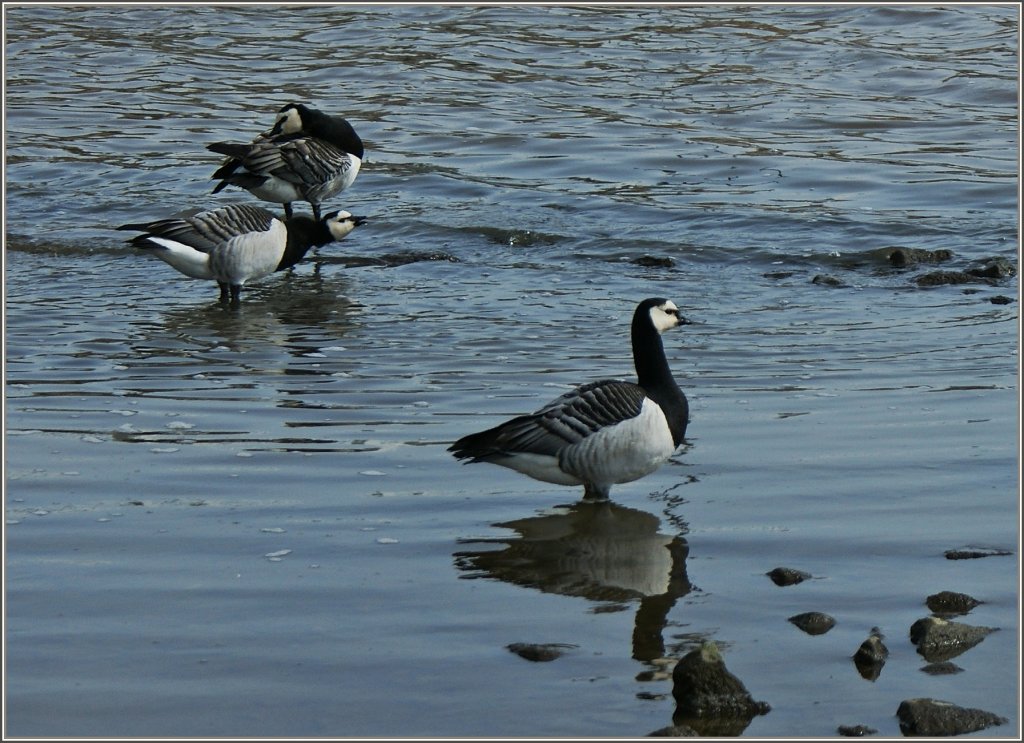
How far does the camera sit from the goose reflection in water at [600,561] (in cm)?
679

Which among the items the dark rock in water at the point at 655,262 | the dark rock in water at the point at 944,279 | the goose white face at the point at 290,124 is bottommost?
the dark rock in water at the point at 655,262

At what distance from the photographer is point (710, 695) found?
5488 mm

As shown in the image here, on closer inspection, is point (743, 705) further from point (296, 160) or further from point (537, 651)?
point (296, 160)

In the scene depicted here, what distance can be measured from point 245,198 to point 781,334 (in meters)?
8.90

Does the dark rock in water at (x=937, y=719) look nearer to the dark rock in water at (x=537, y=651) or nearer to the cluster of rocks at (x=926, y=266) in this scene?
the dark rock in water at (x=537, y=651)

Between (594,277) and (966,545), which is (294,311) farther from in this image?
(966,545)

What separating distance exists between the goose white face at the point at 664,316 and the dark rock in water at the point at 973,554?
2.37 m

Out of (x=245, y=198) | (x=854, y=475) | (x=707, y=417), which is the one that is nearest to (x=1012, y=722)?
(x=854, y=475)

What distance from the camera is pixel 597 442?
7.89 metres

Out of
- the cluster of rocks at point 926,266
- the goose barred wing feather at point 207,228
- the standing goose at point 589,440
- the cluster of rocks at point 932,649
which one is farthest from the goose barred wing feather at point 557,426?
the goose barred wing feather at point 207,228

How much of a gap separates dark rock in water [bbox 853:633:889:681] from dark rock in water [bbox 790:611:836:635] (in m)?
0.31

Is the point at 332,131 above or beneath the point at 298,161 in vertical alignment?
above

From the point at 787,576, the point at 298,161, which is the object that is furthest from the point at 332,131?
the point at 787,576

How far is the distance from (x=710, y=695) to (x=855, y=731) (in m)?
0.51
